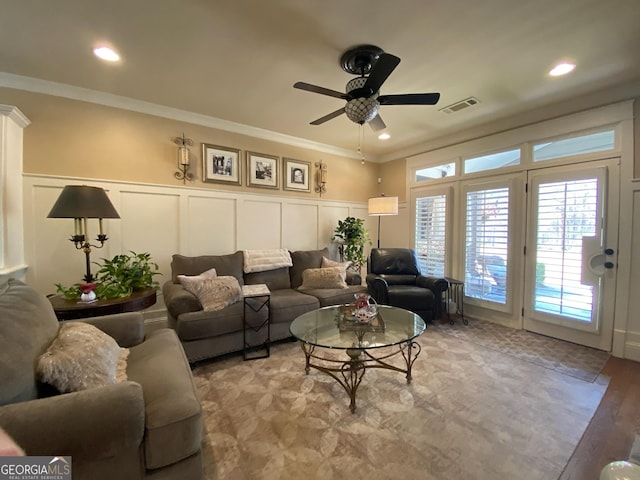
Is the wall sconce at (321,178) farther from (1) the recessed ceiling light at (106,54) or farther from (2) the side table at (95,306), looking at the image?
(2) the side table at (95,306)

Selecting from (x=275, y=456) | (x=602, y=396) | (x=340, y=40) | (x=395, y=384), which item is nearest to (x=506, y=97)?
(x=340, y=40)

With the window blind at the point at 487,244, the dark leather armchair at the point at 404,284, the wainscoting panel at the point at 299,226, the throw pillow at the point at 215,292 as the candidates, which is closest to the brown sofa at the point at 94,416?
the throw pillow at the point at 215,292

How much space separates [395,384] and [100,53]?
3647 millimetres

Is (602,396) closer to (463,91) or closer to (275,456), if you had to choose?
(275,456)

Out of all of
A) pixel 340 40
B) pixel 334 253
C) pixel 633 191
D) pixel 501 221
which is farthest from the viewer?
pixel 334 253

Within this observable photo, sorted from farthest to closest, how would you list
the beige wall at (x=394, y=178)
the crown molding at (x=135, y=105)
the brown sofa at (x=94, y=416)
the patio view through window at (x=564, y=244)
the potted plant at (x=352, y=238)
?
the beige wall at (x=394, y=178), the potted plant at (x=352, y=238), the patio view through window at (x=564, y=244), the crown molding at (x=135, y=105), the brown sofa at (x=94, y=416)

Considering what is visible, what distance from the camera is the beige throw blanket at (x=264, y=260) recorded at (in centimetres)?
347

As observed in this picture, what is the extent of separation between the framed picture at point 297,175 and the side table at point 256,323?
2016 mm

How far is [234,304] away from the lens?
2.70m

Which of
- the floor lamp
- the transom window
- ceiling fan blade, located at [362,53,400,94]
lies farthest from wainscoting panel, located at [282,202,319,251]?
the transom window

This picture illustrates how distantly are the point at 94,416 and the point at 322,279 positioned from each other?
2.71 metres

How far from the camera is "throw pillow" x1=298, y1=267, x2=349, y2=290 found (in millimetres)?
3542

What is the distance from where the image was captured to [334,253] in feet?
15.8

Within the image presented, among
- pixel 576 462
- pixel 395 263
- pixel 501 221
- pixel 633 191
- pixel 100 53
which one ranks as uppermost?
pixel 100 53
